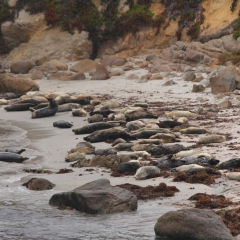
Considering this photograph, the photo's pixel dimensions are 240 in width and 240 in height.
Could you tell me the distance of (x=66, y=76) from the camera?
933 inches

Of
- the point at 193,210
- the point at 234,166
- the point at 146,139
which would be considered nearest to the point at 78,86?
the point at 146,139

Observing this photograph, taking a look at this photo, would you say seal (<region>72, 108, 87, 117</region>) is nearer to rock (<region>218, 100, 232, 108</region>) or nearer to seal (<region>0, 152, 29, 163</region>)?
rock (<region>218, 100, 232, 108</region>)

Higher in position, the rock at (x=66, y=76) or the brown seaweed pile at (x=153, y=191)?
the brown seaweed pile at (x=153, y=191)

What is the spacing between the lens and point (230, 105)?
1548 centimetres

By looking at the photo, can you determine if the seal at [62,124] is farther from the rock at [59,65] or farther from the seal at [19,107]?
the rock at [59,65]

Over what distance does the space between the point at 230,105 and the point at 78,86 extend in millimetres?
7716

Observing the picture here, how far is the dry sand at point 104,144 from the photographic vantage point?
816cm

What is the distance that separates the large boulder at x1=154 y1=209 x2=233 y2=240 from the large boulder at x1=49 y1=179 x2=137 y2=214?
0.88m

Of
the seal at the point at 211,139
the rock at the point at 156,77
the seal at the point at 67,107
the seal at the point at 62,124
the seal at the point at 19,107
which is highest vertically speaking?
the seal at the point at 211,139

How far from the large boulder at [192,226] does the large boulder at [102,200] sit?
0.88 meters

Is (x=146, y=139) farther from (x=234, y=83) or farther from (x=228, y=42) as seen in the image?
(x=228, y=42)

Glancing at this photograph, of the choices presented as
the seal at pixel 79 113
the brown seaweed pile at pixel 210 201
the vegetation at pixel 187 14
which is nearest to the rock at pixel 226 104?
the seal at pixel 79 113

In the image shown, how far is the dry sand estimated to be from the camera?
26.8 feet

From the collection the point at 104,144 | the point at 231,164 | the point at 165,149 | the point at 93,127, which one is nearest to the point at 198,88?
the point at 93,127
